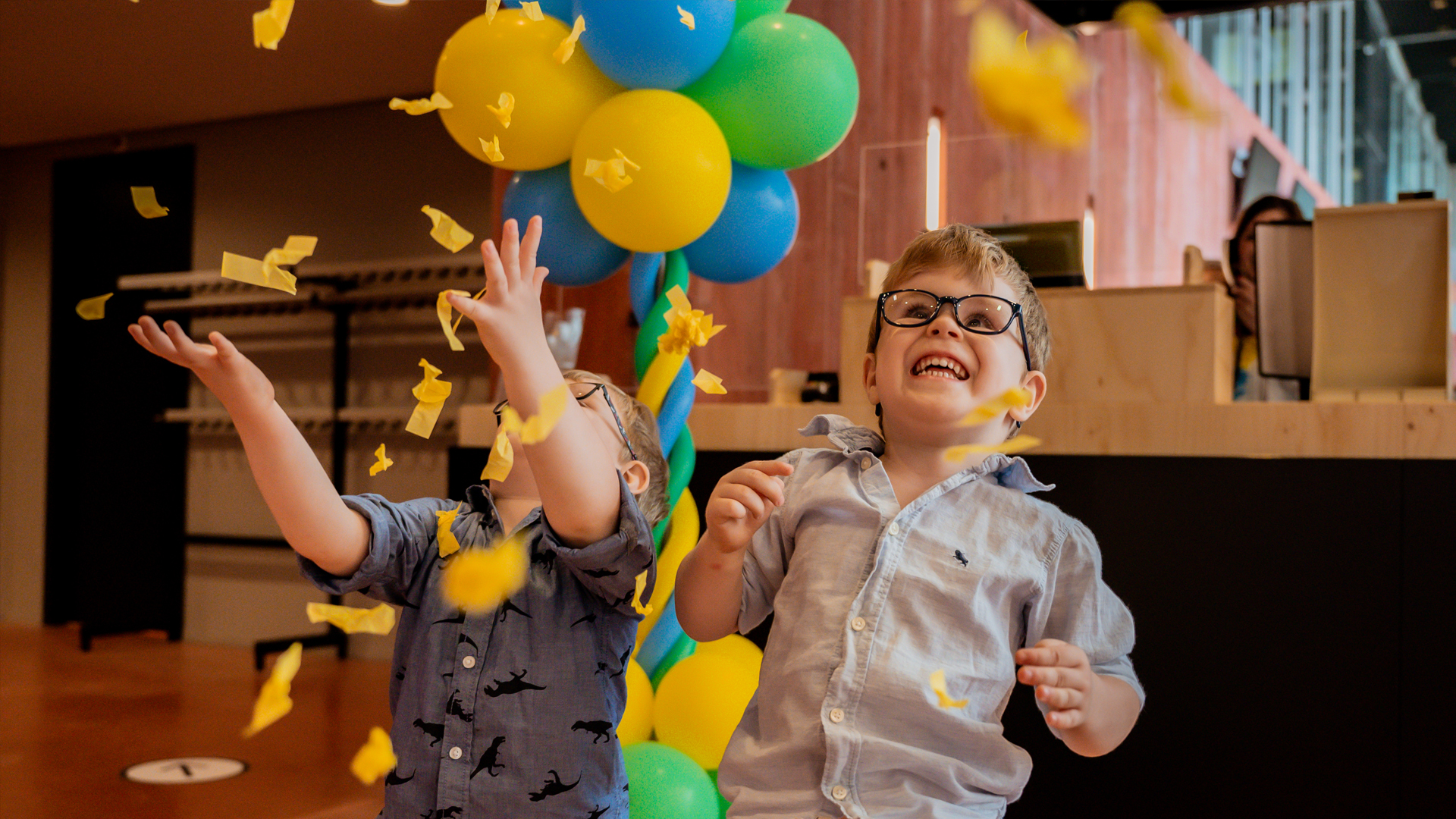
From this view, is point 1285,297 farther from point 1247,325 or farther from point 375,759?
point 375,759

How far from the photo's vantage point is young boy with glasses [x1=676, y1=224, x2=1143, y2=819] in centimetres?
101

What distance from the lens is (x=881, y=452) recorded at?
3.92 ft

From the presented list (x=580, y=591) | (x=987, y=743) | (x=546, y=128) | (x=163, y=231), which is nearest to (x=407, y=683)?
(x=580, y=591)

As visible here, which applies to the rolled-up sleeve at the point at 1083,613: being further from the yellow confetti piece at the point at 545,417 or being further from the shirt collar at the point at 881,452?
the yellow confetti piece at the point at 545,417

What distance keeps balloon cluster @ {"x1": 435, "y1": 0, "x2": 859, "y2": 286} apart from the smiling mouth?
66cm

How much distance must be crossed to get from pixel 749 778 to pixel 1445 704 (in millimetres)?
1166

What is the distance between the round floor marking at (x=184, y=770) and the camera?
3059mm

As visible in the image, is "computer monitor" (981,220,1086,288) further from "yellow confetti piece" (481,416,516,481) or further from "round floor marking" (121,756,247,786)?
"round floor marking" (121,756,247,786)

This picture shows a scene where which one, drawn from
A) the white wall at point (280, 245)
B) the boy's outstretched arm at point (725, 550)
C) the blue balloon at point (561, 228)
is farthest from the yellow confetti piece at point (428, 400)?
the white wall at point (280, 245)

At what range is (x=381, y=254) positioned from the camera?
5.35 meters

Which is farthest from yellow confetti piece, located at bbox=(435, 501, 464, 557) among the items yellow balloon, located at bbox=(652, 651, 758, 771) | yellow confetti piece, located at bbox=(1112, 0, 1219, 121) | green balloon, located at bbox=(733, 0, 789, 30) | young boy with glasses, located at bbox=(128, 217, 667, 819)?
green balloon, located at bbox=(733, 0, 789, 30)

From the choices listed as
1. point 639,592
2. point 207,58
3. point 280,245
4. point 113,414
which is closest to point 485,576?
point 639,592

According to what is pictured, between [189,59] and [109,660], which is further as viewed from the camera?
[109,660]

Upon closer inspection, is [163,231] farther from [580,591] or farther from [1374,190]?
[1374,190]
